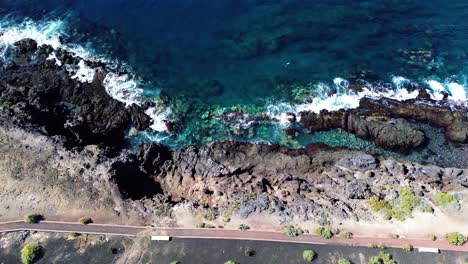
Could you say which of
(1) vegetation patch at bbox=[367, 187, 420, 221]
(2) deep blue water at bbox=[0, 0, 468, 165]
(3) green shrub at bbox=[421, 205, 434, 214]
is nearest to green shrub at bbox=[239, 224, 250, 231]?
(1) vegetation patch at bbox=[367, 187, 420, 221]

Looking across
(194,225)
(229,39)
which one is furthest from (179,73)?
(194,225)

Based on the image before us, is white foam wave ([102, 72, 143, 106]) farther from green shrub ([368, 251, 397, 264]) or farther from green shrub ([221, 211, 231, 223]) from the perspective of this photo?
green shrub ([368, 251, 397, 264])

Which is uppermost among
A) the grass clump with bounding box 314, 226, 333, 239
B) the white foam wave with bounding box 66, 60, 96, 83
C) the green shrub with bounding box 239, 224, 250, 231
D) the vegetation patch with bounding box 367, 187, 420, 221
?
the white foam wave with bounding box 66, 60, 96, 83

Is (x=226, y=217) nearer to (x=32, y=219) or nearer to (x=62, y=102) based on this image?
(x=32, y=219)

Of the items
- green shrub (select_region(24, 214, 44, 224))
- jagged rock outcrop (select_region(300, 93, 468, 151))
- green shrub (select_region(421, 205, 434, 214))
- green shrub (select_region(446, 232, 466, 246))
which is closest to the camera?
green shrub (select_region(446, 232, 466, 246))

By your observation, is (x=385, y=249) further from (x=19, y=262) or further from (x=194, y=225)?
(x=19, y=262)
